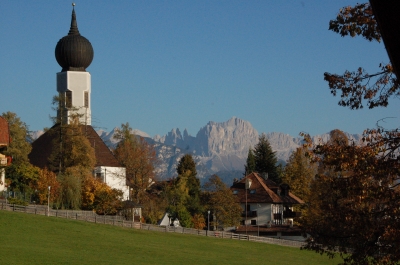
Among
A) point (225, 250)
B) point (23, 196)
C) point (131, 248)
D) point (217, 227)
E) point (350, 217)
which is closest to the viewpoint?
point (350, 217)

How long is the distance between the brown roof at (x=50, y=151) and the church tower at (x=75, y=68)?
3786mm

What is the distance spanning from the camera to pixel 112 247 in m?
46.3

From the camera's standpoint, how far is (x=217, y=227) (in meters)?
75.3

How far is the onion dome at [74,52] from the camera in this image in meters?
80.2

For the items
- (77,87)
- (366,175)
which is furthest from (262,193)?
(366,175)

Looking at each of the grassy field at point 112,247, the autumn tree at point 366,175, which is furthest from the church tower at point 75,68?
the autumn tree at point 366,175

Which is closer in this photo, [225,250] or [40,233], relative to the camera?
[40,233]

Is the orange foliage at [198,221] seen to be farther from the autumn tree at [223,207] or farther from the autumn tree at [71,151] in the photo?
the autumn tree at [71,151]

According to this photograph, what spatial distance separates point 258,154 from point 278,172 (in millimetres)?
4057

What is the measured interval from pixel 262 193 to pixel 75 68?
Answer: 86.9ft

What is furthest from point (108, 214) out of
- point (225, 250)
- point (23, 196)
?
point (225, 250)

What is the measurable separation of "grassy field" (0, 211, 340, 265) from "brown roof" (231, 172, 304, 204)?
21.0 meters

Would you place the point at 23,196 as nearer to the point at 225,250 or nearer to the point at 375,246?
the point at 225,250

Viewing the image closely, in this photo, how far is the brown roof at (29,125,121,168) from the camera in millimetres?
73875
